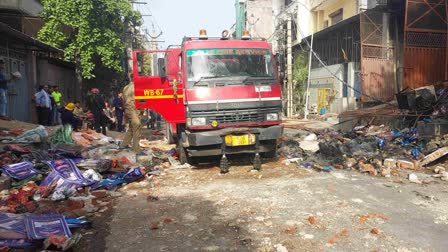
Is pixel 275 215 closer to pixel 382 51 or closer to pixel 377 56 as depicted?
pixel 377 56

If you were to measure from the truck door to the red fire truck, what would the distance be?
0.13ft

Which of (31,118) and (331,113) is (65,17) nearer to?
(31,118)

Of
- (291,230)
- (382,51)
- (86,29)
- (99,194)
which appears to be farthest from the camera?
(86,29)

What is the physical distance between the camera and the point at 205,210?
16.1 ft

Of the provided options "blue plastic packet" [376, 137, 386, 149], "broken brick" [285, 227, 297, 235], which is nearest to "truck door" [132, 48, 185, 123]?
"broken brick" [285, 227, 297, 235]

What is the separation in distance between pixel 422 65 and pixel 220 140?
1072 cm

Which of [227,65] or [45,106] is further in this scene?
[45,106]

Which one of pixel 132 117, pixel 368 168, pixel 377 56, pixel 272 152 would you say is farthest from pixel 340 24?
pixel 132 117

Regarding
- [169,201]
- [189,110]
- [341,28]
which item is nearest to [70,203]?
[169,201]

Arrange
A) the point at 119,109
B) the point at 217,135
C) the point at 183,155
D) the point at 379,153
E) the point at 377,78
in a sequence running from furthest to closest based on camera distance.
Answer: the point at 377,78, the point at 119,109, the point at 379,153, the point at 183,155, the point at 217,135

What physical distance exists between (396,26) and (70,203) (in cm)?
1597

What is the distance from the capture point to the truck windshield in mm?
7016

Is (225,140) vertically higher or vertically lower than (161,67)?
lower

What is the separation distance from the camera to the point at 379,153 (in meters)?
8.72
